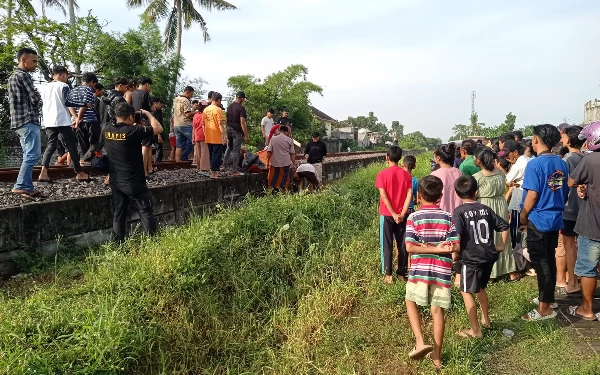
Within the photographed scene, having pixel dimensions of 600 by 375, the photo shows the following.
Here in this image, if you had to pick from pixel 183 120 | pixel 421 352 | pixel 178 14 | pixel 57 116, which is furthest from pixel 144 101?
pixel 178 14

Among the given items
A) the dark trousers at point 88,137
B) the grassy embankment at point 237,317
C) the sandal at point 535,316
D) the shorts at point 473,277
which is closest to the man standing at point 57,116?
the dark trousers at point 88,137

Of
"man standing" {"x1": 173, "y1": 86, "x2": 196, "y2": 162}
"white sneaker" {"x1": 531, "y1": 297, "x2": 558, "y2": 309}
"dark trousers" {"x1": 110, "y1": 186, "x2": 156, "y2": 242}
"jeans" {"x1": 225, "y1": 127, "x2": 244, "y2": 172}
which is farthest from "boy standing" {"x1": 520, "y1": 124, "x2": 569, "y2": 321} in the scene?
"man standing" {"x1": 173, "y1": 86, "x2": 196, "y2": 162}

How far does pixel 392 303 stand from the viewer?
174 inches

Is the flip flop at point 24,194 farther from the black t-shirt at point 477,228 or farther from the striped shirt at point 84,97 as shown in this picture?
the black t-shirt at point 477,228

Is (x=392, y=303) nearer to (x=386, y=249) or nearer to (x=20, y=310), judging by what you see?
(x=386, y=249)

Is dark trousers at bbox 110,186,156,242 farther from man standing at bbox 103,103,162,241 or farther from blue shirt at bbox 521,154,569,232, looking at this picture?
blue shirt at bbox 521,154,569,232

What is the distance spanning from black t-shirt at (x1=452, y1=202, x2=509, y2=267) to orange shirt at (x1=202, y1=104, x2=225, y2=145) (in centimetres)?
534

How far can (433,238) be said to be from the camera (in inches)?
129

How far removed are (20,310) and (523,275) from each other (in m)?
5.61

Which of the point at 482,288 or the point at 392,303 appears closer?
the point at 482,288

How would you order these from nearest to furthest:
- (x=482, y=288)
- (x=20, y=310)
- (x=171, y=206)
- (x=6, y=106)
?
(x=20, y=310) < (x=482, y=288) < (x=171, y=206) < (x=6, y=106)

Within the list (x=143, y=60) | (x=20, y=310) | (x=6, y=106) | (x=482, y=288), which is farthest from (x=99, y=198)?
(x=143, y=60)

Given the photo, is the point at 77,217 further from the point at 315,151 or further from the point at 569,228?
the point at 315,151

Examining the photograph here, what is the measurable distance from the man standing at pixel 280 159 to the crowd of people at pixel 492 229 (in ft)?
12.2
